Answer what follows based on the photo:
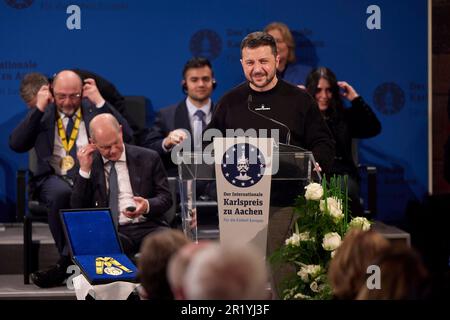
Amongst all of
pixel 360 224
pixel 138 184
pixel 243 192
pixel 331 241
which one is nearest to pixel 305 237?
pixel 331 241

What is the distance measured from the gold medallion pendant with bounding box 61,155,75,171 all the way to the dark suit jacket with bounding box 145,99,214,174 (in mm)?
613

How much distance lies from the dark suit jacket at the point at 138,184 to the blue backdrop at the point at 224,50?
1849mm

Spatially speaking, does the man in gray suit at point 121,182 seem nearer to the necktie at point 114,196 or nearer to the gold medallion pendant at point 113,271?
the necktie at point 114,196

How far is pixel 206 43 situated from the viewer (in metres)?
7.70

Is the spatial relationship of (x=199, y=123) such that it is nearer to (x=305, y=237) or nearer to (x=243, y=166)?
(x=243, y=166)

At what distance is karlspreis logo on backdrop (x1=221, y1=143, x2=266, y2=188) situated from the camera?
4.12m

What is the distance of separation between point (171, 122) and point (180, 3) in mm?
1289

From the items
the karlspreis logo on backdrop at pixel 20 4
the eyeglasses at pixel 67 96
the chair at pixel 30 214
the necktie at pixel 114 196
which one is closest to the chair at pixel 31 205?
the chair at pixel 30 214

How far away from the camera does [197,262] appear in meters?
2.13

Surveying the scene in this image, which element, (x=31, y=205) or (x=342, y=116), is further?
(x=342, y=116)

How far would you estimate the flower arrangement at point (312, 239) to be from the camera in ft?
12.9

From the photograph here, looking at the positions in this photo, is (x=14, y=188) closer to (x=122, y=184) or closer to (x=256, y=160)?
(x=122, y=184)

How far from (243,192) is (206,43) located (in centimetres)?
373
